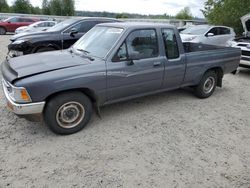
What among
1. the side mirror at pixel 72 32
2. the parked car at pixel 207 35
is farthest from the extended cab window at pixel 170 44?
the parked car at pixel 207 35

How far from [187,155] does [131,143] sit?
0.84 m

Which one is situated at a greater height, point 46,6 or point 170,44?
point 46,6

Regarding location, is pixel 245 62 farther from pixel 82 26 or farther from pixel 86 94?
pixel 86 94

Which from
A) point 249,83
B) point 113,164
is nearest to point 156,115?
point 113,164

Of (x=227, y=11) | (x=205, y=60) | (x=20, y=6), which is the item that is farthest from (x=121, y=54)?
(x=20, y=6)

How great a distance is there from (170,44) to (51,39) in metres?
4.44

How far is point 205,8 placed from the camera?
713 inches

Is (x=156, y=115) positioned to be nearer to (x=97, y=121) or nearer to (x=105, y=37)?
(x=97, y=121)

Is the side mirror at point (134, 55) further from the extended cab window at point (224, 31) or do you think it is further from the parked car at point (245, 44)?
the extended cab window at point (224, 31)

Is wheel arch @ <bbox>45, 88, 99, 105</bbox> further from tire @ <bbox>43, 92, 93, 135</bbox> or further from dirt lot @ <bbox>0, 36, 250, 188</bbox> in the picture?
dirt lot @ <bbox>0, 36, 250, 188</bbox>

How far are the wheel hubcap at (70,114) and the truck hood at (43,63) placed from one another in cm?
61

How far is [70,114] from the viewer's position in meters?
3.64

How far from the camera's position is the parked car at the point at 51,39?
276 inches

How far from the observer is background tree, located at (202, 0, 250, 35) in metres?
14.4
